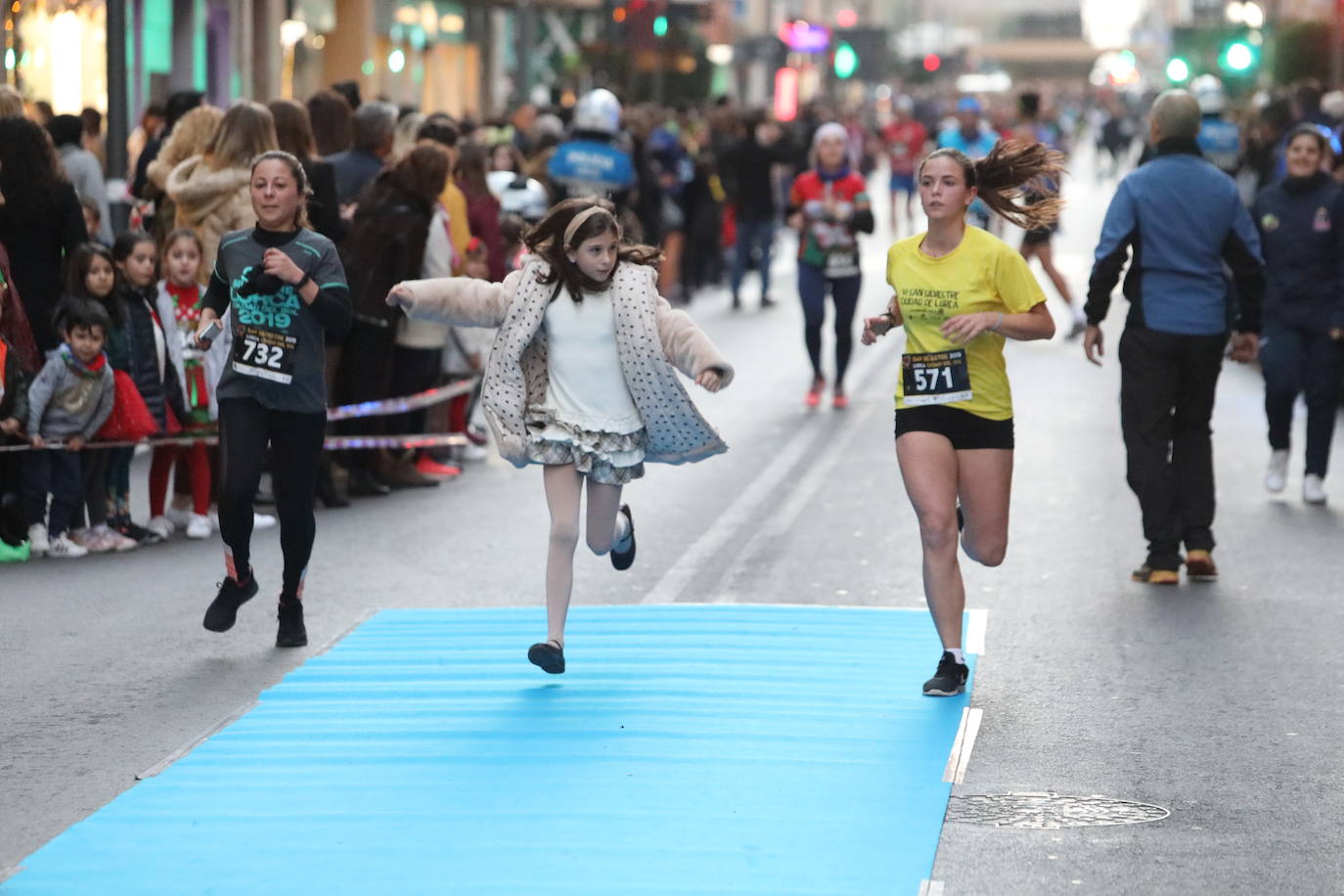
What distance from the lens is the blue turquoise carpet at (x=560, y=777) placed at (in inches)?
235

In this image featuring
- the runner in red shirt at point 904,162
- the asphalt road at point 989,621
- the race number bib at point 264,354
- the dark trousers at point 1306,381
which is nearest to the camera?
the asphalt road at point 989,621

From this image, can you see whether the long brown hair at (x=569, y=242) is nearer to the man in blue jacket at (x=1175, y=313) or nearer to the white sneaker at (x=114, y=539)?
the man in blue jacket at (x=1175, y=313)

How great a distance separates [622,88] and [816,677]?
28.4m

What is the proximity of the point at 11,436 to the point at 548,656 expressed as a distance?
12.2ft

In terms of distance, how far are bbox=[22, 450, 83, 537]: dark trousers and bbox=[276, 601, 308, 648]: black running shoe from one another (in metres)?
2.18

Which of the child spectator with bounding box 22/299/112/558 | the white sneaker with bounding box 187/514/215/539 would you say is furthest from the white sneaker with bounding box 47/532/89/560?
the white sneaker with bounding box 187/514/215/539

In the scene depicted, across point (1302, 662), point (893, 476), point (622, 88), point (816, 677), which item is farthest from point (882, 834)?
point (622, 88)

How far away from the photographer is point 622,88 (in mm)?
35875

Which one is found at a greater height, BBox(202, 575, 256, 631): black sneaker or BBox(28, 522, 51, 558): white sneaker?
BBox(202, 575, 256, 631): black sneaker

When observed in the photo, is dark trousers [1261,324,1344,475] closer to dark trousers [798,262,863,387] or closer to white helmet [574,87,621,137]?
dark trousers [798,262,863,387]

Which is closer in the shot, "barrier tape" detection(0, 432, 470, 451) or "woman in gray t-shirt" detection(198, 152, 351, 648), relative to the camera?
"woman in gray t-shirt" detection(198, 152, 351, 648)

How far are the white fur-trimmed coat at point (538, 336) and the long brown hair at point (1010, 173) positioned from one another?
3.41 ft

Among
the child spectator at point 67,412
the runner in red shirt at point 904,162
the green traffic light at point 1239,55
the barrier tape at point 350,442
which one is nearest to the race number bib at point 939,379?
the barrier tape at point 350,442

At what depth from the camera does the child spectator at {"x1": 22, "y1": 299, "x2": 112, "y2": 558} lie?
10.5 meters
